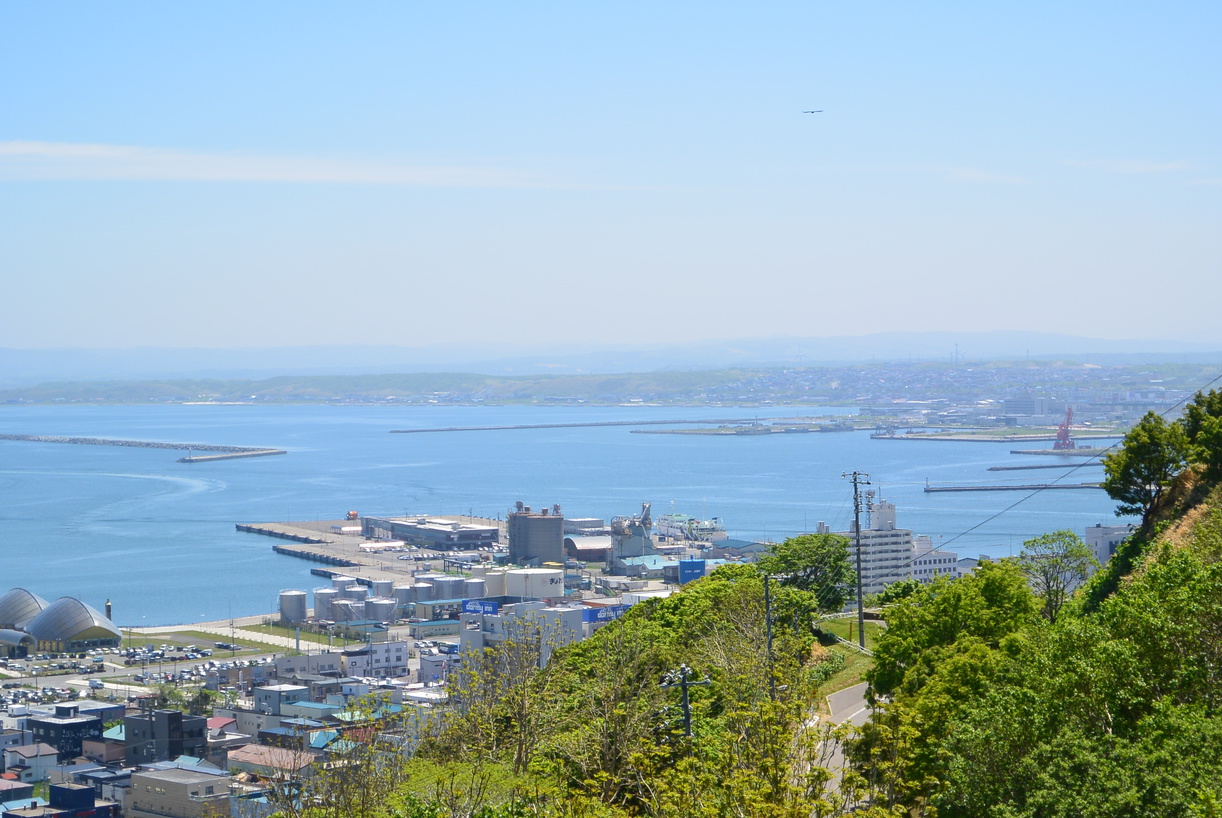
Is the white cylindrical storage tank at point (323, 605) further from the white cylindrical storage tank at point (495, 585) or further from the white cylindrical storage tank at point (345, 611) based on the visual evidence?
the white cylindrical storage tank at point (495, 585)

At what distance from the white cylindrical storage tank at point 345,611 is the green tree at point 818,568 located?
35.7 ft

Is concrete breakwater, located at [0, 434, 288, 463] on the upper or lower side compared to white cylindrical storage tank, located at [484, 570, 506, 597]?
upper

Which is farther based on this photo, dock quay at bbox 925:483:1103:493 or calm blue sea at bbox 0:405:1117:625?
dock quay at bbox 925:483:1103:493

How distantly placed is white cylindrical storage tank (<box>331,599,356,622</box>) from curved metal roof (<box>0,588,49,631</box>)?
13.4ft

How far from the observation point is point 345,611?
1878cm

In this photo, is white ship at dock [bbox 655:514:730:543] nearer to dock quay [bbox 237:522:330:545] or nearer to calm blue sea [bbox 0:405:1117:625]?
calm blue sea [bbox 0:405:1117:625]

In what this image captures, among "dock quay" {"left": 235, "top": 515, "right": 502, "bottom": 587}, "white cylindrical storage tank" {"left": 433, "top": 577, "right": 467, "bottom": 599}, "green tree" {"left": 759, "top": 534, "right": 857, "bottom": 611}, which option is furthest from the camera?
"dock quay" {"left": 235, "top": 515, "right": 502, "bottom": 587}

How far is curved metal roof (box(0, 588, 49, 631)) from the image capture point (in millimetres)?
17953

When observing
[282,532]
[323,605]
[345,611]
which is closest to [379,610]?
[345,611]

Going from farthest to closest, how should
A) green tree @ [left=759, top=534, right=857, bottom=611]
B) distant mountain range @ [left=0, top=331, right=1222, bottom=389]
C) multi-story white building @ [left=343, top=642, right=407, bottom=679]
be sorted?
distant mountain range @ [left=0, top=331, right=1222, bottom=389] < multi-story white building @ [left=343, top=642, right=407, bottom=679] < green tree @ [left=759, top=534, right=857, bottom=611]

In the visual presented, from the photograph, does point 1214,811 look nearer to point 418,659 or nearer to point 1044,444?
point 418,659

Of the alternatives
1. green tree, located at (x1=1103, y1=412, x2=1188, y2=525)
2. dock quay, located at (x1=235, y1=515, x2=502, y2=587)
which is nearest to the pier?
dock quay, located at (x1=235, y1=515, x2=502, y2=587)

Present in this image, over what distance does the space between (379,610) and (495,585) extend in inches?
70.6

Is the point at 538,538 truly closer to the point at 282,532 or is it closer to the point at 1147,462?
the point at 282,532
